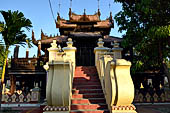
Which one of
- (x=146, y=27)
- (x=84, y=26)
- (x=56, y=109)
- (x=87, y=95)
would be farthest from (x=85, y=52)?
(x=56, y=109)

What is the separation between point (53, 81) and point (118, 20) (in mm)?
5838

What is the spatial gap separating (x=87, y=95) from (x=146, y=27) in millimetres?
5105

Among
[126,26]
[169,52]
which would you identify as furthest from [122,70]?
[169,52]

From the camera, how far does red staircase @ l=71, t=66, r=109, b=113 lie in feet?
17.4

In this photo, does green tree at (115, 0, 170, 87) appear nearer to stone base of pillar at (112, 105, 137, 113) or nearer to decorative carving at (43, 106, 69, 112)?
stone base of pillar at (112, 105, 137, 113)

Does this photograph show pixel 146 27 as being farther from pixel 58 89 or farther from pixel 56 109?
pixel 56 109

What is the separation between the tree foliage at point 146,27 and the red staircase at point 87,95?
2.69m

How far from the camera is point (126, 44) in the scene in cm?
841

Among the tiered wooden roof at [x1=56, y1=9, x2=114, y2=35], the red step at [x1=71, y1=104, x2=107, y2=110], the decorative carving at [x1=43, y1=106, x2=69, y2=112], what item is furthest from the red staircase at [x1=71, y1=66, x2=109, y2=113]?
the tiered wooden roof at [x1=56, y1=9, x2=114, y2=35]

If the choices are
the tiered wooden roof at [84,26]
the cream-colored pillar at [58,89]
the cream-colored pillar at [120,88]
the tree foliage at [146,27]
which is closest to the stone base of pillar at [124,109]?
the cream-colored pillar at [120,88]

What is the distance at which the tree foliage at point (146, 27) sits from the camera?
732 centimetres

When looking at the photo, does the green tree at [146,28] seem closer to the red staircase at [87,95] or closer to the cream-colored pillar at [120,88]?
the red staircase at [87,95]

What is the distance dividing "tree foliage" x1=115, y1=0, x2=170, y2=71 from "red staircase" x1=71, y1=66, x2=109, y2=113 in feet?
8.83

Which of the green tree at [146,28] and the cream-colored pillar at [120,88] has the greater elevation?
the green tree at [146,28]
